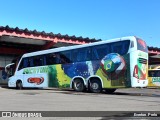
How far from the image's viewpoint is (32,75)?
2748 centimetres

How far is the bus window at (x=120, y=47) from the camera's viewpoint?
68.7 feet

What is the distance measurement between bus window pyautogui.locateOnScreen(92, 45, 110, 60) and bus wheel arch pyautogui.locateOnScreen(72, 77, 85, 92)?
1.99m

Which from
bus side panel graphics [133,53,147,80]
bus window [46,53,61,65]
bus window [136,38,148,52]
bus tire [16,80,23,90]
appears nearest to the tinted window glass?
bus tire [16,80,23,90]

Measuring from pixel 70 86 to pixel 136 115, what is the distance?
1394cm

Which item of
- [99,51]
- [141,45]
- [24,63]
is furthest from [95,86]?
[24,63]

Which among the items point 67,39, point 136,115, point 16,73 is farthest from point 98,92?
point 67,39

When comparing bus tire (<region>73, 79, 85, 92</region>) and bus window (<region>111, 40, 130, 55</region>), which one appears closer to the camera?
bus window (<region>111, 40, 130, 55</region>)

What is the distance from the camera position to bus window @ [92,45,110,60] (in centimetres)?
2198

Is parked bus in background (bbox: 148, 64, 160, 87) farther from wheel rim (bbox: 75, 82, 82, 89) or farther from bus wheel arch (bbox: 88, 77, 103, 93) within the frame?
bus wheel arch (bbox: 88, 77, 103, 93)

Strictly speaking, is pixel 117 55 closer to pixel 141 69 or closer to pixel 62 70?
pixel 141 69

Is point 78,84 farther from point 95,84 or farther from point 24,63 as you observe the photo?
point 24,63

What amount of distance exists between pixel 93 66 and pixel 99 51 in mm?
1062

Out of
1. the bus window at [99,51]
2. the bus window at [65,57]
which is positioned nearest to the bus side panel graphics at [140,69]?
the bus window at [99,51]

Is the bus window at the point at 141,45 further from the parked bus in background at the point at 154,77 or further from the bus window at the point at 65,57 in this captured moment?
the parked bus in background at the point at 154,77
